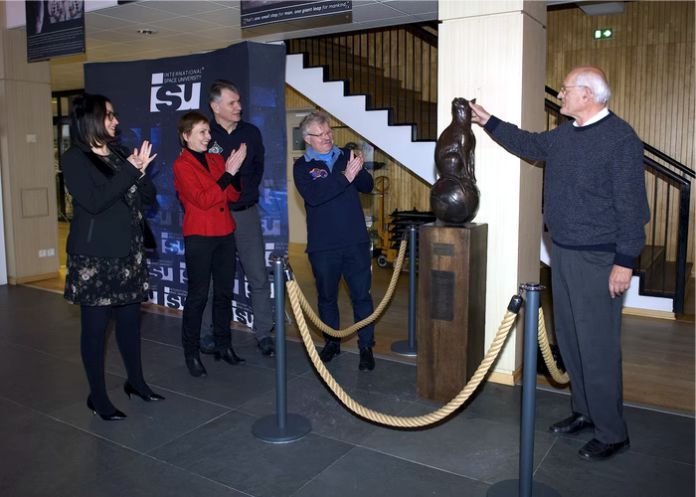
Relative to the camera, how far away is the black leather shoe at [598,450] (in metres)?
2.85

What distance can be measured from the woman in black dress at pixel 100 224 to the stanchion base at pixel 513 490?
1.97 meters

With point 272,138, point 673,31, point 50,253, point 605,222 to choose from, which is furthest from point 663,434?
point 50,253

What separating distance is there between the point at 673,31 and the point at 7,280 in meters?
8.43

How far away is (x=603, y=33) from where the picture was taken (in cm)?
795

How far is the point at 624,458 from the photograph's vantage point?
288 centimetres

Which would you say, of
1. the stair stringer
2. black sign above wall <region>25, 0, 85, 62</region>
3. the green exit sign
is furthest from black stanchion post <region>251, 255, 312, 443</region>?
the green exit sign

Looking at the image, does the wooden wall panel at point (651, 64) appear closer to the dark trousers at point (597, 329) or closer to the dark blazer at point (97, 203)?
the dark trousers at point (597, 329)

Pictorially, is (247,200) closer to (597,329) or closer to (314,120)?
(314,120)

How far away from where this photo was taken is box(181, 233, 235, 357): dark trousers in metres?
3.75

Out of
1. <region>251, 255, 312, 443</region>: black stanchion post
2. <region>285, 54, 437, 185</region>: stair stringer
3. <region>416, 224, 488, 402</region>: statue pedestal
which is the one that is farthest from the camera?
<region>285, 54, 437, 185</region>: stair stringer

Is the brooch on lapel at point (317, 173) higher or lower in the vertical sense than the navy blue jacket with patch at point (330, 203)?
higher

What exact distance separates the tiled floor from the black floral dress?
0.71 m

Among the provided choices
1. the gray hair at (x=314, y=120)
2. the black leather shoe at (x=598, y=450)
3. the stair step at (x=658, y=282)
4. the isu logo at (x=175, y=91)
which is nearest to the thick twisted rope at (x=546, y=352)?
the black leather shoe at (x=598, y=450)

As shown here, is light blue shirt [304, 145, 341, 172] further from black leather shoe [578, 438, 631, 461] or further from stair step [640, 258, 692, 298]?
stair step [640, 258, 692, 298]
